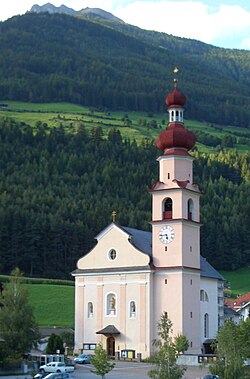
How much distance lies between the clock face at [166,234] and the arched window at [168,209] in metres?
0.96

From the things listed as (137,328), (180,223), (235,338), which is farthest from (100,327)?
(235,338)

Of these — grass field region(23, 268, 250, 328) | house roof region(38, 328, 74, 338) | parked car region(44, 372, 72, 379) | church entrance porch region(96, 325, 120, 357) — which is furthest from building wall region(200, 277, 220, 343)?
parked car region(44, 372, 72, 379)

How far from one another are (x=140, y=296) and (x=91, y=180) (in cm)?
10868

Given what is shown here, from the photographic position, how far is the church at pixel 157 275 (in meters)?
67.8

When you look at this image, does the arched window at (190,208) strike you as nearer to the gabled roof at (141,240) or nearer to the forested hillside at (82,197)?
the gabled roof at (141,240)

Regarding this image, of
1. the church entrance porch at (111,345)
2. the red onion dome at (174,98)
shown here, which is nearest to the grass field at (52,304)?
the church entrance porch at (111,345)

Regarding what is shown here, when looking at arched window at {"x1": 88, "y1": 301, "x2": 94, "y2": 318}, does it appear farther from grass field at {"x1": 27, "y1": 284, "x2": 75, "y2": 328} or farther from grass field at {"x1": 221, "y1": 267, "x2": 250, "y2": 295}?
grass field at {"x1": 221, "y1": 267, "x2": 250, "y2": 295}

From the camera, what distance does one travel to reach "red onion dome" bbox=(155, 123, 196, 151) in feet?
226

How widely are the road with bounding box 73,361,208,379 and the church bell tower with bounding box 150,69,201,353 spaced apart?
570 cm

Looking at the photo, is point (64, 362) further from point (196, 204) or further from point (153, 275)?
point (196, 204)

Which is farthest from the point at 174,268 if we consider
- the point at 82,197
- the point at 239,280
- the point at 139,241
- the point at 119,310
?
the point at 82,197

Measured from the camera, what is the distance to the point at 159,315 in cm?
6806

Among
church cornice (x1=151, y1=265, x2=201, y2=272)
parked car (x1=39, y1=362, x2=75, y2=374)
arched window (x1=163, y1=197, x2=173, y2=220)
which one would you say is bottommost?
parked car (x1=39, y1=362, x2=75, y2=374)

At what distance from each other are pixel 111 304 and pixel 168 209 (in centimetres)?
944
